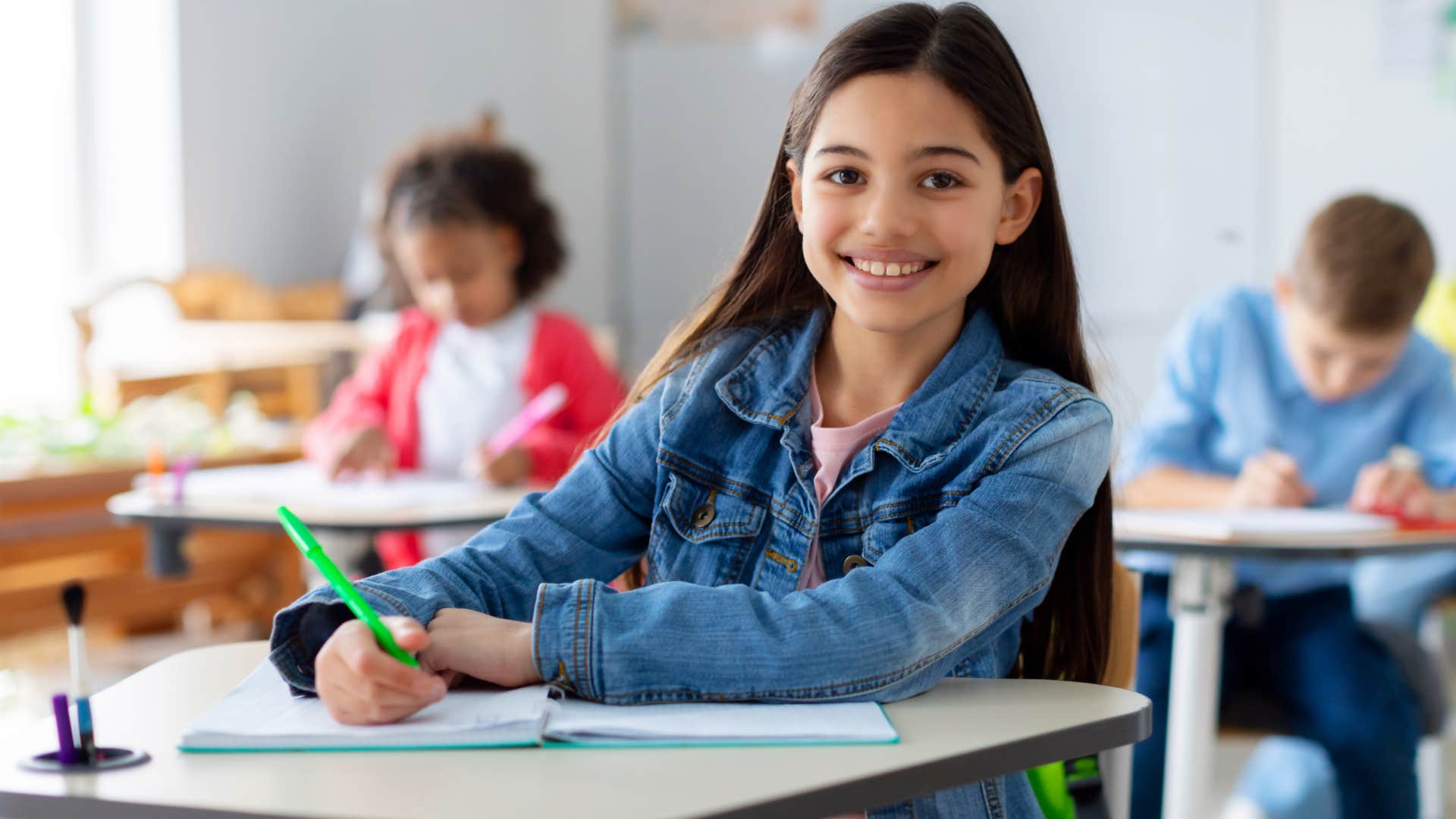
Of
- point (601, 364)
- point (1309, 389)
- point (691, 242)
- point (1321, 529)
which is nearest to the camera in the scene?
point (1321, 529)

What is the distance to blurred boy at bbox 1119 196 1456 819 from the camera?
214 centimetres

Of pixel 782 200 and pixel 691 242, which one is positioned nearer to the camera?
pixel 782 200

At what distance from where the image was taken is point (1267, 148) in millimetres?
5949

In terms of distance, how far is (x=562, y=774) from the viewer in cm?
86

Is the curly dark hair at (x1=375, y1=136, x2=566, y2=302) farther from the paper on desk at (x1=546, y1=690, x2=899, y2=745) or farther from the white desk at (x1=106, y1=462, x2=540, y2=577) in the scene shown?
the paper on desk at (x1=546, y1=690, x2=899, y2=745)

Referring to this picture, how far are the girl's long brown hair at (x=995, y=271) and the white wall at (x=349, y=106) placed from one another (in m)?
4.22

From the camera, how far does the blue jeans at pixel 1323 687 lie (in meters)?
2.10

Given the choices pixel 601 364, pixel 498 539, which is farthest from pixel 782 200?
pixel 601 364

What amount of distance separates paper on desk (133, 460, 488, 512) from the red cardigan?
15 cm

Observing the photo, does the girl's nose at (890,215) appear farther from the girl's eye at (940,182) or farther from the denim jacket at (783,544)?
the denim jacket at (783,544)

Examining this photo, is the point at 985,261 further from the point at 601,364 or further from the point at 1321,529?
the point at 601,364

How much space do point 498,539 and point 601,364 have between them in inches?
68.2

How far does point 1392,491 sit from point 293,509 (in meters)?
1.59

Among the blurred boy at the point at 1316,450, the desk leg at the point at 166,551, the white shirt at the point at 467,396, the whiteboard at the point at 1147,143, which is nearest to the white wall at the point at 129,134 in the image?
the whiteboard at the point at 1147,143
